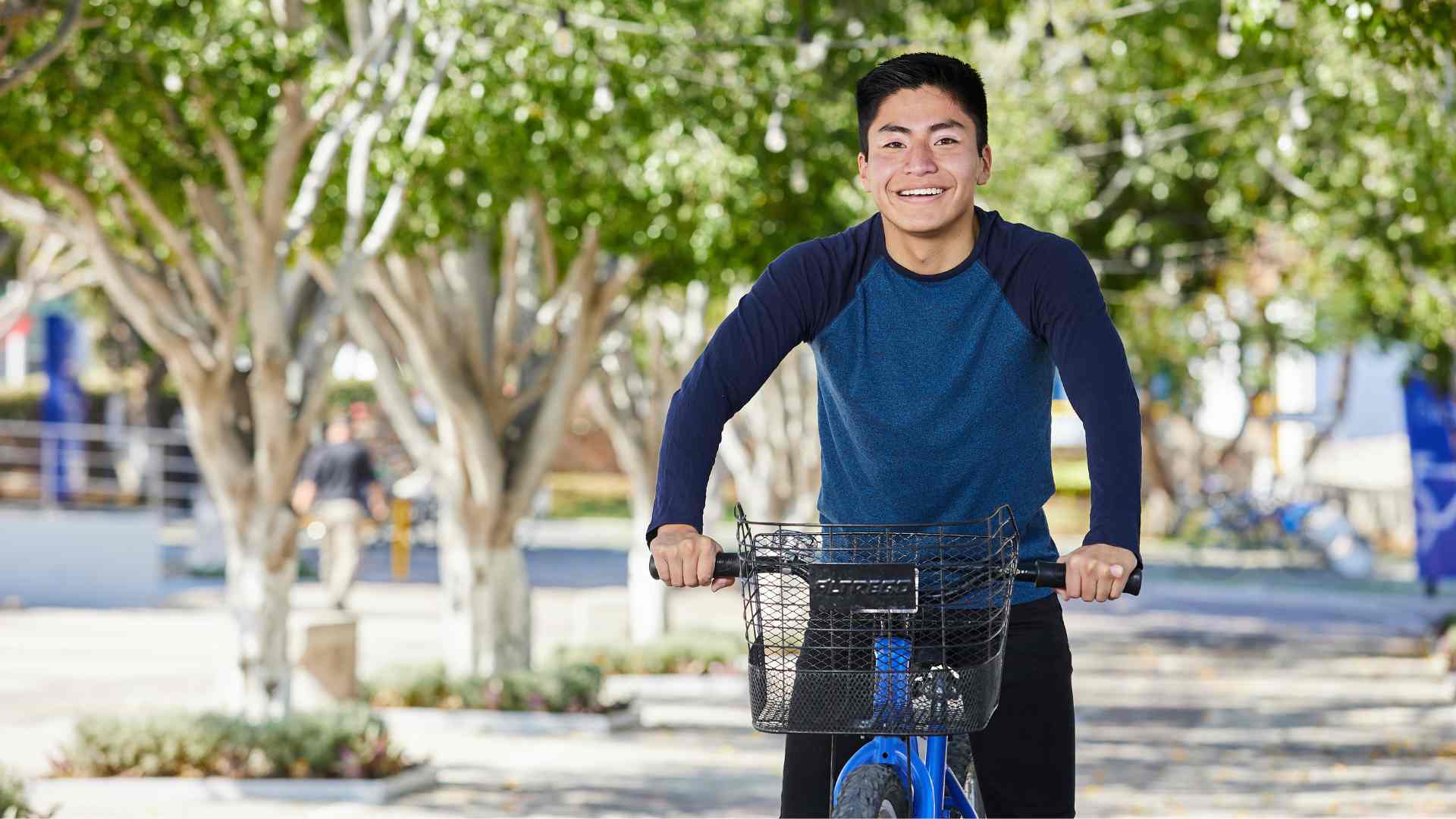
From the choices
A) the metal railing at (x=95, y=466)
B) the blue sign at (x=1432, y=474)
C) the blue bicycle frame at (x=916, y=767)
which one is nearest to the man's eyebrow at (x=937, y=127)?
the blue bicycle frame at (x=916, y=767)

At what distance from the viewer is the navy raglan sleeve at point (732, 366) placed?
3.72 meters

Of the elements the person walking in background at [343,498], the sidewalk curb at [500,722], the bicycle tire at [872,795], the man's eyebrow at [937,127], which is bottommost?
the sidewalk curb at [500,722]

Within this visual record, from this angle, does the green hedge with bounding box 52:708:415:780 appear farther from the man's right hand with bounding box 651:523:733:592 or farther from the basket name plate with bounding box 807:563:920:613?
the basket name plate with bounding box 807:563:920:613

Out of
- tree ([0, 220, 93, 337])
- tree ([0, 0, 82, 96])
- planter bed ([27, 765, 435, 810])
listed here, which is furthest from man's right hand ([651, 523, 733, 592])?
tree ([0, 220, 93, 337])

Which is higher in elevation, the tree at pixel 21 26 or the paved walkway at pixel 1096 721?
the tree at pixel 21 26

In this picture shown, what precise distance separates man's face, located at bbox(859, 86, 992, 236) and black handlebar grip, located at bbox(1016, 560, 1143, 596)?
0.65m

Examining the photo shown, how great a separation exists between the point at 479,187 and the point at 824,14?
4.15m

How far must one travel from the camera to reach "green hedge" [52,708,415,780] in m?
10.5

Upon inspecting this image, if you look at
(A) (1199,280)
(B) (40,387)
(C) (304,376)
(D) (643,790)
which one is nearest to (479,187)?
(C) (304,376)

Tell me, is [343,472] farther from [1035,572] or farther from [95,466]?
[95,466]

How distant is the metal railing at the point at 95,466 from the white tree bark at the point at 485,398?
40.4ft

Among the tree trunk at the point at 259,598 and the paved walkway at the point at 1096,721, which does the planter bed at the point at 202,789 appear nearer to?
the paved walkway at the point at 1096,721

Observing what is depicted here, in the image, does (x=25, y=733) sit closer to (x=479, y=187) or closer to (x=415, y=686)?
(x=415, y=686)

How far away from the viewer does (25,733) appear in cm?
1270
